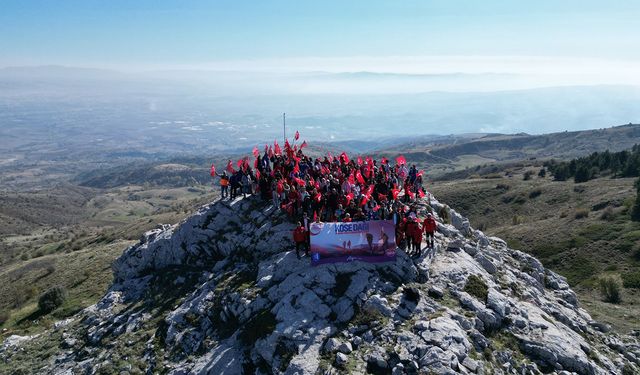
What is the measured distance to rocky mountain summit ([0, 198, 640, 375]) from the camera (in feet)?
58.0

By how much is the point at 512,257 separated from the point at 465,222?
401cm

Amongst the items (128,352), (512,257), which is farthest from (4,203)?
(512,257)

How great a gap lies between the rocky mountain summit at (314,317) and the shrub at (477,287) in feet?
0.23

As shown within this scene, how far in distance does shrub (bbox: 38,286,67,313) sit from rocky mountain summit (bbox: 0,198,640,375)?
19.9 ft

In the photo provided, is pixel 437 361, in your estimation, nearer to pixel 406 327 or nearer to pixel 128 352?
pixel 406 327

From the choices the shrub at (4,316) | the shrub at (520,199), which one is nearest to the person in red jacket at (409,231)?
the shrub at (4,316)

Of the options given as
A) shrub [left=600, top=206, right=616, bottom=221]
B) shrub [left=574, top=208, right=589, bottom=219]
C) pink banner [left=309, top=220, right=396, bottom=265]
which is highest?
pink banner [left=309, top=220, right=396, bottom=265]

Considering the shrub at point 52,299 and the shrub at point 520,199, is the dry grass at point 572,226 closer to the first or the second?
the shrub at point 520,199

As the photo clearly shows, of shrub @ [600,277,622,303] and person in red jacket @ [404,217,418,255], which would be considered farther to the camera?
shrub @ [600,277,622,303]

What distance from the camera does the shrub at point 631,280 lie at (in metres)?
33.9

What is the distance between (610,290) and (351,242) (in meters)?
23.1

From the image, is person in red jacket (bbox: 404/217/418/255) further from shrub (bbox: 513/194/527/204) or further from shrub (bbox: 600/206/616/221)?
shrub (bbox: 513/194/527/204)

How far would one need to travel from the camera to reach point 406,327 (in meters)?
18.3

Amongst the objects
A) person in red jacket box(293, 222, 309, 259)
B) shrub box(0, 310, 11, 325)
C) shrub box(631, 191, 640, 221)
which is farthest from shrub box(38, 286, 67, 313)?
shrub box(631, 191, 640, 221)
